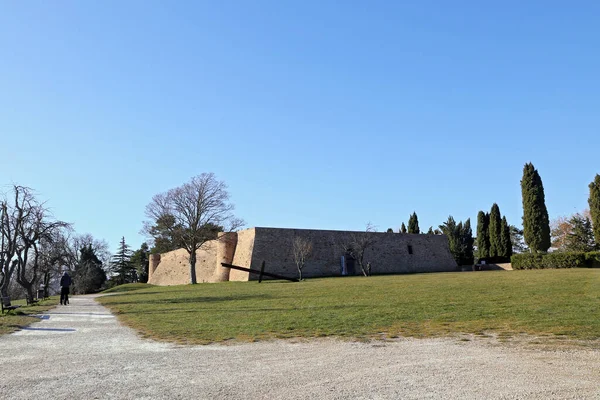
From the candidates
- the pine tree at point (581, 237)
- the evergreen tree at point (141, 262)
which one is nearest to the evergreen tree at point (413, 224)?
the pine tree at point (581, 237)

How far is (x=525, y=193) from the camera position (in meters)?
47.2

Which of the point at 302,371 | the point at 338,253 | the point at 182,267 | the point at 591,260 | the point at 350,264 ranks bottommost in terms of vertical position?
the point at 302,371

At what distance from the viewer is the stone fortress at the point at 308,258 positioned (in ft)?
142

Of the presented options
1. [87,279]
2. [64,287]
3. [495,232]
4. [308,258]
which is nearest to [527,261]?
[495,232]

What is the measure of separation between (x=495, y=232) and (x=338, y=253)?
22.4 metres

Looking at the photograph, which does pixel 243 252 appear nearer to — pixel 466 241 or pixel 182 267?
pixel 182 267

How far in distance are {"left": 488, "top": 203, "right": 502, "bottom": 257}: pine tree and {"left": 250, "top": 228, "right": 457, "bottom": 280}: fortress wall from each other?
6.29m

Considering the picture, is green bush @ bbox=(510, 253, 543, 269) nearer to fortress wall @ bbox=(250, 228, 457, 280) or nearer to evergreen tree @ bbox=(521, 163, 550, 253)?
evergreen tree @ bbox=(521, 163, 550, 253)

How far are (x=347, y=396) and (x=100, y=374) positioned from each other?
3.24 meters

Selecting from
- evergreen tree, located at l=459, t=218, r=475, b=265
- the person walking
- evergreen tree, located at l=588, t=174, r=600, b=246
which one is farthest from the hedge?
the person walking

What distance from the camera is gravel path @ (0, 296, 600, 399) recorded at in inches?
190

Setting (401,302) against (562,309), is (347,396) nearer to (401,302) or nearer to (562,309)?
(562,309)

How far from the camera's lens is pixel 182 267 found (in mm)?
54406

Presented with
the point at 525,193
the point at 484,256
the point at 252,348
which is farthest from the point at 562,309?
the point at 484,256
